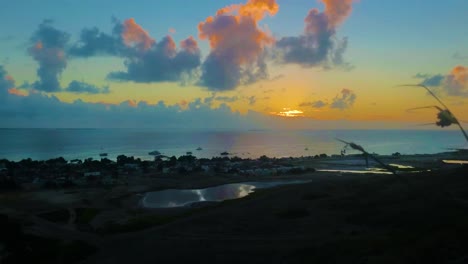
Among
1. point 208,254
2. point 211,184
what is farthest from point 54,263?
point 211,184

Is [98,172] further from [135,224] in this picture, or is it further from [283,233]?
[283,233]

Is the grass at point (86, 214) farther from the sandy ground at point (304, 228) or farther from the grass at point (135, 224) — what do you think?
the grass at point (135, 224)

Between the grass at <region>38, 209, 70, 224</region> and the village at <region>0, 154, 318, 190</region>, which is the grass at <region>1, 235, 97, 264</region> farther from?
the village at <region>0, 154, 318, 190</region>

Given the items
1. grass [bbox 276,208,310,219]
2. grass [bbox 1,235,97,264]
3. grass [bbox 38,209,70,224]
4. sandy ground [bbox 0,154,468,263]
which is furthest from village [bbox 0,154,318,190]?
grass [bbox 276,208,310,219]

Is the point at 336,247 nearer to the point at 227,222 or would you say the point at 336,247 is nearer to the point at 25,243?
the point at 227,222

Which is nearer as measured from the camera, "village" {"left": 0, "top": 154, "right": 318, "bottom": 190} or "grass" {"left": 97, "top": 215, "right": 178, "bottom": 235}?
"grass" {"left": 97, "top": 215, "right": 178, "bottom": 235}

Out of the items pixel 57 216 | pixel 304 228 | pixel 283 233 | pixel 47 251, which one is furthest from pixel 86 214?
pixel 304 228
